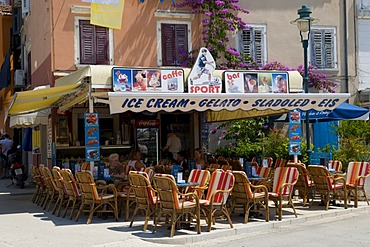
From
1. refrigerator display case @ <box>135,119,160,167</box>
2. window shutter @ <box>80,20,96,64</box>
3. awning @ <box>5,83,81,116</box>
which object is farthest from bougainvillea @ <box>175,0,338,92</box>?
awning @ <box>5,83,81,116</box>

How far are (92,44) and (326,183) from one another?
9284mm

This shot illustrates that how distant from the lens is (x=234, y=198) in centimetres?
1238

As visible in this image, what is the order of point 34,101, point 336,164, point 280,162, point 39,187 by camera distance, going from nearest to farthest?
point 336,164 → point 39,187 → point 280,162 → point 34,101

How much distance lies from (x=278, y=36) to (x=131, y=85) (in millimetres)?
10018

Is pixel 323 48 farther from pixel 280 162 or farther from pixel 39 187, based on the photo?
pixel 39 187

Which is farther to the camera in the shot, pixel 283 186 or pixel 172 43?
pixel 172 43

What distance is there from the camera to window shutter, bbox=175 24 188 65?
20.6 meters

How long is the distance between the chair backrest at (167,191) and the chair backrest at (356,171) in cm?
539

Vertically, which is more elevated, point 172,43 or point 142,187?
point 172,43

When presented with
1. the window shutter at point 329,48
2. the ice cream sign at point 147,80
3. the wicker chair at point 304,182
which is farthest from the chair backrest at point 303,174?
the window shutter at point 329,48

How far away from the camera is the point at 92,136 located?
13.6m

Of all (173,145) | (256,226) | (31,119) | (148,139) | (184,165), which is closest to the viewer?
(256,226)

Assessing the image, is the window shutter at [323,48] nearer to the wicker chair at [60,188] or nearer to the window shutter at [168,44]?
the window shutter at [168,44]

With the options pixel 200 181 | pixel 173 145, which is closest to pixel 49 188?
pixel 200 181
